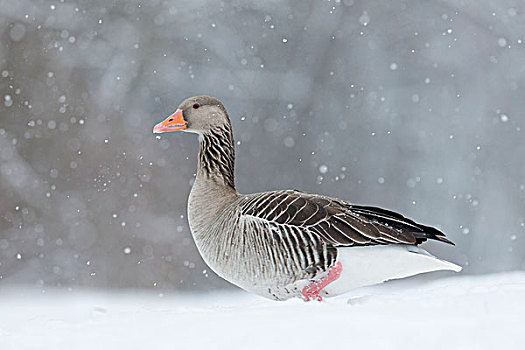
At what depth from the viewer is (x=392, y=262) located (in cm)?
339

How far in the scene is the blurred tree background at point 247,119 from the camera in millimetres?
9078

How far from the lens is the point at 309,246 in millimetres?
3361

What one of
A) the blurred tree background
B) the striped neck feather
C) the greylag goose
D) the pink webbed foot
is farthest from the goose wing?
the blurred tree background

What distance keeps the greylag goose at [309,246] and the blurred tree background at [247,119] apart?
5.86 m

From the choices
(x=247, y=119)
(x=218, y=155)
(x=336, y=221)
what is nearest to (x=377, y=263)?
(x=336, y=221)

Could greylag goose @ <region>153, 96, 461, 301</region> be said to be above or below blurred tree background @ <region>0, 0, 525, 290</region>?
below

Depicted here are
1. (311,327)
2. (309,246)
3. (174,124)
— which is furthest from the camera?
(174,124)

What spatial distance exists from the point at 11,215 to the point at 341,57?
18.0 feet

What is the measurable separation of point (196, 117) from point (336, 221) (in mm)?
1224

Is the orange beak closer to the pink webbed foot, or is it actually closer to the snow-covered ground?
the pink webbed foot

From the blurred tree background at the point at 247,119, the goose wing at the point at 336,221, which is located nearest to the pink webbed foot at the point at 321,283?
the goose wing at the point at 336,221

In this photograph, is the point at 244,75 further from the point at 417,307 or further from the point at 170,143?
the point at 417,307

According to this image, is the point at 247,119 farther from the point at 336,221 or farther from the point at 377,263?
the point at 377,263

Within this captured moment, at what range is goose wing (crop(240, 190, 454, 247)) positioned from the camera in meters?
3.36
